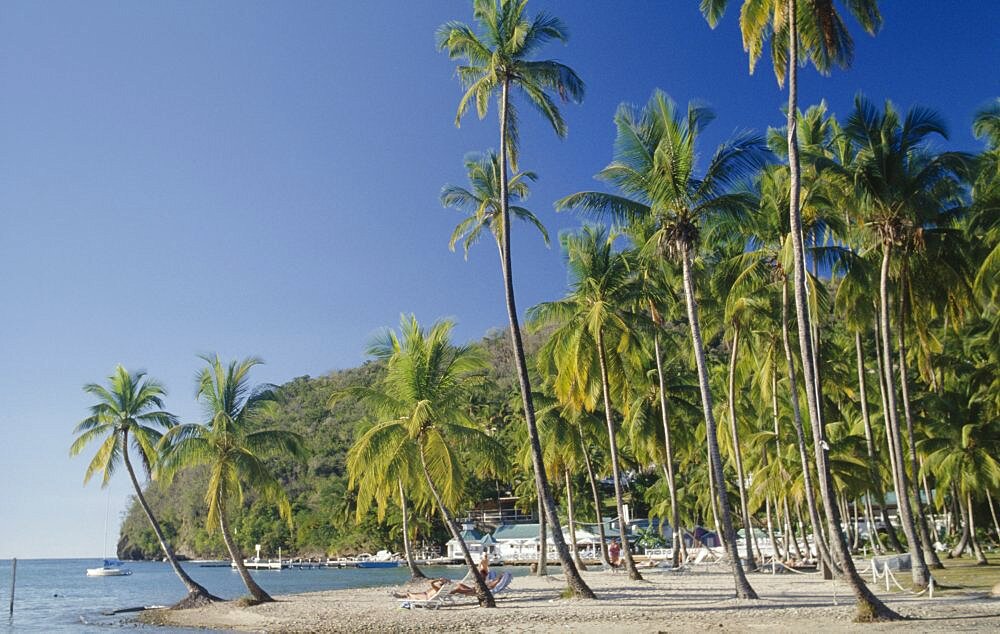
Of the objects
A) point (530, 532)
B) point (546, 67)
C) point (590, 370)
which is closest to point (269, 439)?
point (590, 370)

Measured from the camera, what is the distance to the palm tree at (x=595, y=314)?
24.4 meters

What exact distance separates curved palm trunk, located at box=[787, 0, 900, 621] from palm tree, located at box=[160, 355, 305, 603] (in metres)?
18.8

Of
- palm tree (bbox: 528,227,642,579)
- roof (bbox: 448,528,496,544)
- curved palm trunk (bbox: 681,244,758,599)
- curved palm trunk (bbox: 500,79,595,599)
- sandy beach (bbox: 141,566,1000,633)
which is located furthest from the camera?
roof (bbox: 448,528,496,544)

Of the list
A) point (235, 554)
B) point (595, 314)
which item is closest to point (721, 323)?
point (595, 314)

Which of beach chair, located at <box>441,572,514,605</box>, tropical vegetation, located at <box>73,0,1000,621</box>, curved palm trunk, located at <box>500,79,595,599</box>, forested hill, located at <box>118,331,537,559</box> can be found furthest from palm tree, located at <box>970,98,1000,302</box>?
forested hill, located at <box>118,331,537,559</box>

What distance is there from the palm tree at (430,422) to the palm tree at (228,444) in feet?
17.1

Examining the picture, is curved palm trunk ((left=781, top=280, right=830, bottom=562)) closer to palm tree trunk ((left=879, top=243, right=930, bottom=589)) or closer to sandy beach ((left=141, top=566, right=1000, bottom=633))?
sandy beach ((left=141, top=566, right=1000, bottom=633))

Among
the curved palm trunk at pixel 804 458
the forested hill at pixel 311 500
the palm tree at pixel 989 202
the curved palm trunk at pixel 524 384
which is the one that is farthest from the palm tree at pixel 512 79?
the forested hill at pixel 311 500

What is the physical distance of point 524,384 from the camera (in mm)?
19500

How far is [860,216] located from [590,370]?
958 centimetres

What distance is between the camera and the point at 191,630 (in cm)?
2278

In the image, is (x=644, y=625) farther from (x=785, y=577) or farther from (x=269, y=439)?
(x=269, y=439)

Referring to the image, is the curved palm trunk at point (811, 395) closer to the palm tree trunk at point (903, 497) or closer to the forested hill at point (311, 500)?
the palm tree trunk at point (903, 497)

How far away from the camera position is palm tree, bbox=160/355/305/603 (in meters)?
25.9
